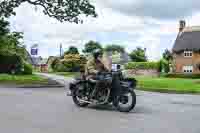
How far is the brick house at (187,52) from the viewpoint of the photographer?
65.3 meters

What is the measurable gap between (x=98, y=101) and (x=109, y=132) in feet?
12.2

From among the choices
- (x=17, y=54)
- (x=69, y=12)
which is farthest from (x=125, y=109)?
(x=17, y=54)

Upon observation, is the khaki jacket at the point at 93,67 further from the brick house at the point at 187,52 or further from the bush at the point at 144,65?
the brick house at the point at 187,52

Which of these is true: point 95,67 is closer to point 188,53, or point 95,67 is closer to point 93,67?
point 93,67

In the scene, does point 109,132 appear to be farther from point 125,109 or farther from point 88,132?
point 125,109

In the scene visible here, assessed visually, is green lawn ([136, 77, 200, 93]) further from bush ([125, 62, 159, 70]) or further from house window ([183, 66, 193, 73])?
house window ([183, 66, 193, 73])

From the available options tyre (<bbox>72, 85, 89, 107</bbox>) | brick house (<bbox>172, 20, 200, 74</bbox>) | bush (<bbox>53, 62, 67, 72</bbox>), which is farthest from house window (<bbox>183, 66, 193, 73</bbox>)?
tyre (<bbox>72, 85, 89, 107</bbox>)

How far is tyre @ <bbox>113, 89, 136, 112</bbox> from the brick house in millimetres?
55335

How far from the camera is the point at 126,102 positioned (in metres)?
11.2

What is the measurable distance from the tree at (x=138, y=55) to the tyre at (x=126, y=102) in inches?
3404

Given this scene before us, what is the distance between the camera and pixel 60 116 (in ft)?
32.8

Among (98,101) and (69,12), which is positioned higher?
(69,12)

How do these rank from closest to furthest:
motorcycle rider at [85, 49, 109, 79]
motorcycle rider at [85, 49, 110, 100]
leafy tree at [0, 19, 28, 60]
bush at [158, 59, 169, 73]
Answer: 1. motorcycle rider at [85, 49, 110, 100]
2. motorcycle rider at [85, 49, 109, 79]
3. leafy tree at [0, 19, 28, 60]
4. bush at [158, 59, 169, 73]

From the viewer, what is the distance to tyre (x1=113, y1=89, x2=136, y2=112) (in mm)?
11055
